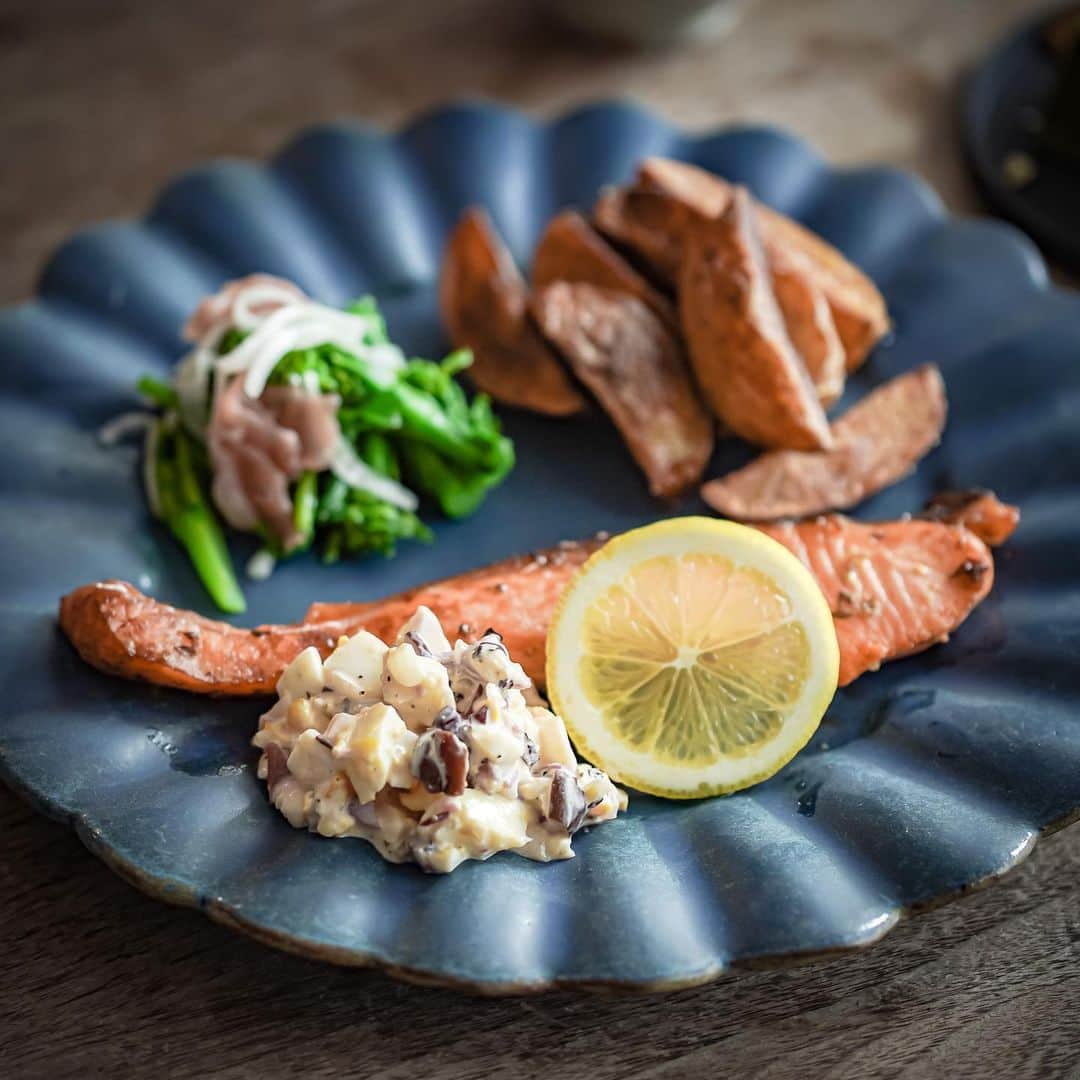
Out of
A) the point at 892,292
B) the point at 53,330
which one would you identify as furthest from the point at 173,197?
the point at 892,292

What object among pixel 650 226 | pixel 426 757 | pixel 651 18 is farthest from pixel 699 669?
pixel 651 18

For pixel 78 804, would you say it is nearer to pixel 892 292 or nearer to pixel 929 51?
pixel 892 292

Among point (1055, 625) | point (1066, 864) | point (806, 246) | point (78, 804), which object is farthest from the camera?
point (806, 246)

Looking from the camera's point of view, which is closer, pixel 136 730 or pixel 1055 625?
pixel 136 730

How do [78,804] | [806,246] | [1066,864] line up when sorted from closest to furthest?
[78,804]
[1066,864]
[806,246]

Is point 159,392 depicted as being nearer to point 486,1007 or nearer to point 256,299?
point 256,299

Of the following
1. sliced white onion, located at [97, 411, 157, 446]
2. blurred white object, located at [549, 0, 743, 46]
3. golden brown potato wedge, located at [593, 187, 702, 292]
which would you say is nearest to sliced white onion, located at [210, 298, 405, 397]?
sliced white onion, located at [97, 411, 157, 446]

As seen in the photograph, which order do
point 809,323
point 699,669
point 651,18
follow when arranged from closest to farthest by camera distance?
point 699,669
point 809,323
point 651,18
